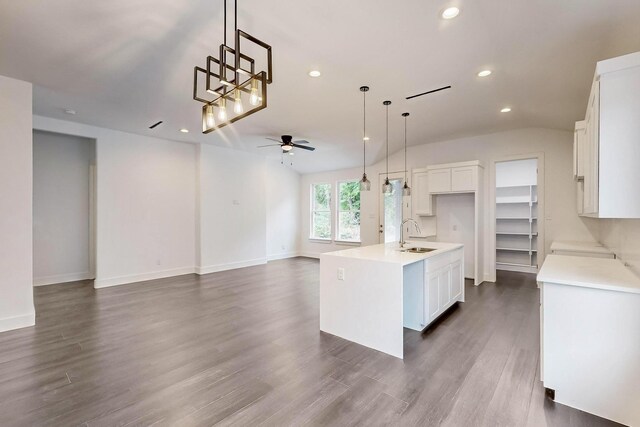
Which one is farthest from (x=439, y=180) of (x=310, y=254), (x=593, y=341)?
(x=310, y=254)

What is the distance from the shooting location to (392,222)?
7.51 meters

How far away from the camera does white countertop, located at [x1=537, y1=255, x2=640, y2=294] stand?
1.93 meters

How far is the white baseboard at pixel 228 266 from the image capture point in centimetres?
654

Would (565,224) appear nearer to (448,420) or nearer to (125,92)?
(448,420)

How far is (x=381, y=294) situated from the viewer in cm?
289

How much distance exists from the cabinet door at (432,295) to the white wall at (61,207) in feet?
21.6

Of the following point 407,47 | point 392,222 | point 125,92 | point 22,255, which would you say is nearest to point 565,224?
point 392,222

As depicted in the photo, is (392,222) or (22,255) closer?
(22,255)

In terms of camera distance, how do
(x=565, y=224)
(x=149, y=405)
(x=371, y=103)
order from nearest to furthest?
1. (x=149, y=405)
2. (x=371, y=103)
3. (x=565, y=224)

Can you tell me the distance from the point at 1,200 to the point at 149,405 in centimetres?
319

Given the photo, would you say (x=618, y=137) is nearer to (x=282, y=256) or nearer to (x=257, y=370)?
(x=257, y=370)

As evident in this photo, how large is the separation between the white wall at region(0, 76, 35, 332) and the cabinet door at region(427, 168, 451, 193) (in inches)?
255

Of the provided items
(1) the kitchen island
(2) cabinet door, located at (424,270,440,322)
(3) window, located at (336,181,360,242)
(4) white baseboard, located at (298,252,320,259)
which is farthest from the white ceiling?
(4) white baseboard, located at (298,252,320,259)

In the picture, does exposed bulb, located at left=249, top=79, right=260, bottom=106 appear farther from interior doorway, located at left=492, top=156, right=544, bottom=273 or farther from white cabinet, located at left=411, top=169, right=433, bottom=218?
interior doorway, located at left=492, top=156, right=544, bottom=273
